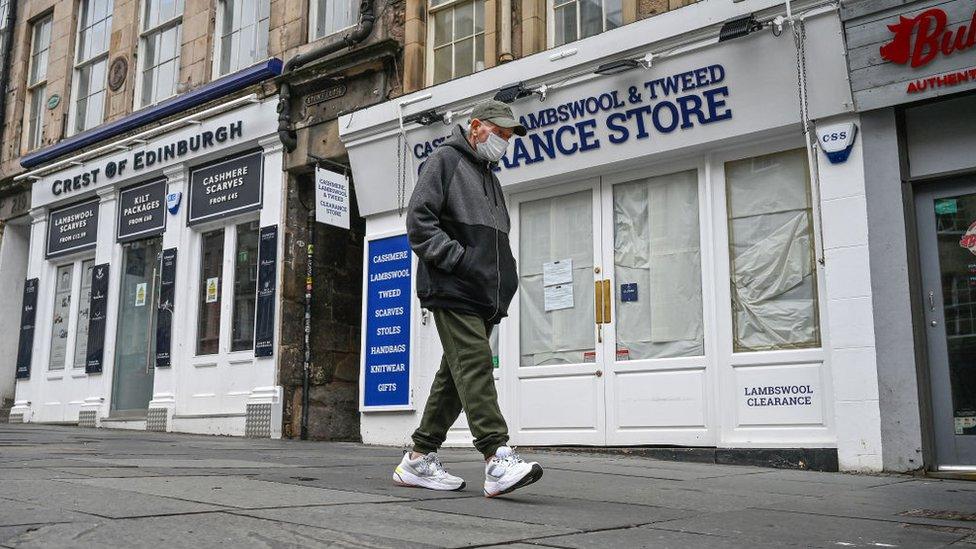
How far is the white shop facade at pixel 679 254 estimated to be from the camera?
7355 mm

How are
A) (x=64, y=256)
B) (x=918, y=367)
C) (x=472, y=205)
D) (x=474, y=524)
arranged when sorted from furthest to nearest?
(x=64, y=256) < (x=918, y=367) < (x=472, y=205) < (x=474, y=524)

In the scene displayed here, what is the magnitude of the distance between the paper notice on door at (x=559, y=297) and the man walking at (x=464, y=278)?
14.7 ft

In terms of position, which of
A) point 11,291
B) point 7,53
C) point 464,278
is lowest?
point 464,278

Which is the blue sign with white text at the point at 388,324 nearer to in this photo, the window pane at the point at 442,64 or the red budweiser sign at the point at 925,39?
the window pane at the point at 442,64

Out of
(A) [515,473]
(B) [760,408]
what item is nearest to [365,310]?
(B) [760,408]

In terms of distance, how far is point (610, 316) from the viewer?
28.8 ft

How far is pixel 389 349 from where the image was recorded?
34.3 feet

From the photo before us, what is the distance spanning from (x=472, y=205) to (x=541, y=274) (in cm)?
497

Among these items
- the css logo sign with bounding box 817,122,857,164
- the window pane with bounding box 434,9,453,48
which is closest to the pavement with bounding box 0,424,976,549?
the css logo sign with bounding box 817,122,857,164

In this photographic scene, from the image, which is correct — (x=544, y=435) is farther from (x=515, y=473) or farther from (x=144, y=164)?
(x=144, y=164)

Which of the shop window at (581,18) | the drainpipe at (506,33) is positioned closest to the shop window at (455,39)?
the drainpipe at (506,33)

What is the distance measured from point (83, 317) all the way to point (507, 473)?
41.7 feet

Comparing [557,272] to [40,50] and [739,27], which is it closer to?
[739,27]

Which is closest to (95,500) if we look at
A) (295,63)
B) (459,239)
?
(459,239)
